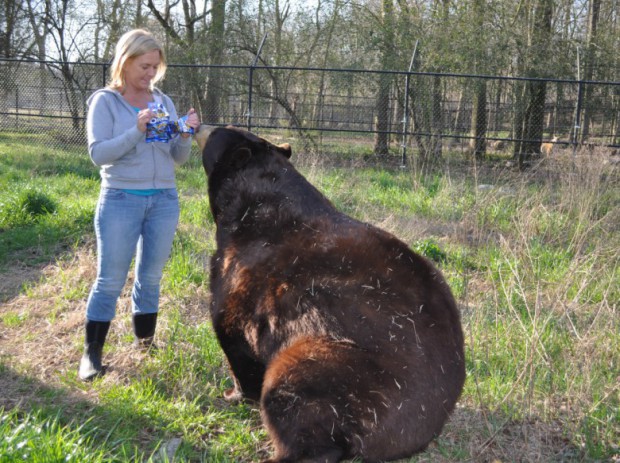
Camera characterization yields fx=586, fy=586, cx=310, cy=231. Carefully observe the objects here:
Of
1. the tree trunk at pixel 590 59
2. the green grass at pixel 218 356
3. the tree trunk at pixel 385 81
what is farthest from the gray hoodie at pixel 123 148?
the tree trunk at pixel 590 59

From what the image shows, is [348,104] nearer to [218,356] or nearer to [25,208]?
[25,208]

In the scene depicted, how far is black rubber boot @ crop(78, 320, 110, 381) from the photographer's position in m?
3.77

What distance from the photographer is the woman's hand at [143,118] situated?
3.38 m

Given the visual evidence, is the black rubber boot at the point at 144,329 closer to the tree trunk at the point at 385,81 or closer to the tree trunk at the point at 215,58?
the tree trunk at the point at 385,81

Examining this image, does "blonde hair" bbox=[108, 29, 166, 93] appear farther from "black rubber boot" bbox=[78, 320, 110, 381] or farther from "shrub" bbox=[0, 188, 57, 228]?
"shrub" bbox=[0, 188, 57, 228]

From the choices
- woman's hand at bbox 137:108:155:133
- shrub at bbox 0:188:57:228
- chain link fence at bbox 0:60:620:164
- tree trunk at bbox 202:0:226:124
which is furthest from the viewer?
tree trunk at bbox 202:0:226:124

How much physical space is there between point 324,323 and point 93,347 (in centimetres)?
184

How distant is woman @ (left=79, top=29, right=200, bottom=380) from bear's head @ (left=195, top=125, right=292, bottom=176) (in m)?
0.17

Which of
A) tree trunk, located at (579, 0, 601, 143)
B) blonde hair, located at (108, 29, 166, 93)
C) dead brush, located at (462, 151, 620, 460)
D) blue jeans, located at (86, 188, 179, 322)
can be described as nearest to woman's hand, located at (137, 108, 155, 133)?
blonde hair, located at (108, 29, 166, 93)

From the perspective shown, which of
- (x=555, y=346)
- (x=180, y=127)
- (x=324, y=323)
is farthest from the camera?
(x=555, y=346)

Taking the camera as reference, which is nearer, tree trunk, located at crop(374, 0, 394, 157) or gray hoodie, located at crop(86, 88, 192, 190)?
gray hoodie, located at crop(86, 88, 192, 190)

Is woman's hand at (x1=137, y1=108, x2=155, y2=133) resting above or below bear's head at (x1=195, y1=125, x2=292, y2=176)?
above

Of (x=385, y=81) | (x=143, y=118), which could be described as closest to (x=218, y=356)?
(x=143, y=118)

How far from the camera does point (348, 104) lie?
16.7m
